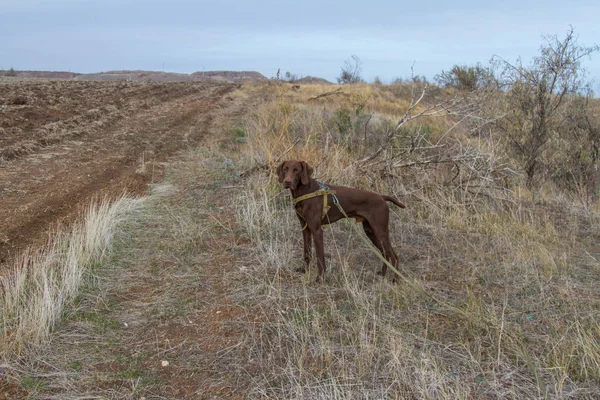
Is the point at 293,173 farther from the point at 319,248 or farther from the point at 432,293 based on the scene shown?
the point at 432,293

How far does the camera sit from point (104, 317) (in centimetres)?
362

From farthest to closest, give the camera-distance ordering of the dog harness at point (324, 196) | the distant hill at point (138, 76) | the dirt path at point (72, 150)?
the distant hill at point (138, 76)
the dirt path at point (72, 150)
the dog harness at point (324, 196)

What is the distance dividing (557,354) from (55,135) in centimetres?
1013

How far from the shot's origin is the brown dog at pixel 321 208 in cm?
412

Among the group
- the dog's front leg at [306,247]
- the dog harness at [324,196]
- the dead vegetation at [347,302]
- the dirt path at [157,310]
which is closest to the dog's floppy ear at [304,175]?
the dog harness at [324,196]

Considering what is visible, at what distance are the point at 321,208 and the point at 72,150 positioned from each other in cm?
697

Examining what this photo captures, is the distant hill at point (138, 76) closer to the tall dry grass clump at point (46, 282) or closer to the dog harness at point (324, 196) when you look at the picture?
the tall dry grass clump at point (46, 282)

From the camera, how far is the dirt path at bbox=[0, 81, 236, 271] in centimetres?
584

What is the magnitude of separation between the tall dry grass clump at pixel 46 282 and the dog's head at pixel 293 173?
1.86 metres

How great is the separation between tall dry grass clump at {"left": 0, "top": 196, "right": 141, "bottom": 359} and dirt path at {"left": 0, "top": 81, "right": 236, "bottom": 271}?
1.66ft

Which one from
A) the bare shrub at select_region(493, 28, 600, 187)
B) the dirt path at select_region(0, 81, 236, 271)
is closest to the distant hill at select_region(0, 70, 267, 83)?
the dirt path at select_region(0, 81, 236, 271)

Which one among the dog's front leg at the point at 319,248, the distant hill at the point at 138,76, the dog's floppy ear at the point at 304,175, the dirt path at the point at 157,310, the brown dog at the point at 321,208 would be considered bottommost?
the dirt path at the point at 157,310

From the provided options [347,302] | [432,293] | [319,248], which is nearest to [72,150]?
[319,248]

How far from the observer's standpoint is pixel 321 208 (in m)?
4.23
